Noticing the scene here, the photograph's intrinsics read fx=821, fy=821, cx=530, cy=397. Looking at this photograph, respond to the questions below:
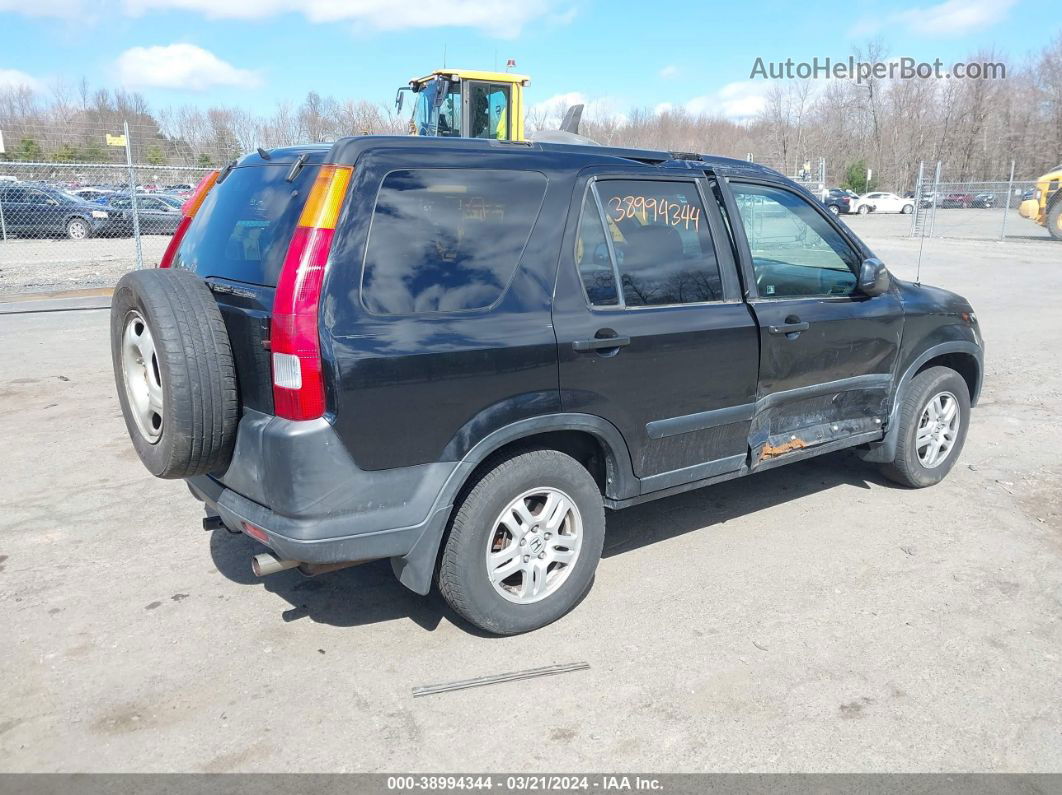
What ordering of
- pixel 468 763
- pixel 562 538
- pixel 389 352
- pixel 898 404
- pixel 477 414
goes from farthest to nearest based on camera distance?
1. pixel 898 404
2. pixel 562 538
3. pixel 477 414
4. pixel 389 352
5. pixel 468 763

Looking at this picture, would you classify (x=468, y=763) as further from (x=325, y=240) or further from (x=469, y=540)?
(x=325, y=240)

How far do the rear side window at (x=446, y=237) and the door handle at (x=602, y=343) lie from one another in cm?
42

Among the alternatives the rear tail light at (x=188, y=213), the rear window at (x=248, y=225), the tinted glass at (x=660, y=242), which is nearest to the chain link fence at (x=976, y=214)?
the tinted glass at (x=660, y=242)

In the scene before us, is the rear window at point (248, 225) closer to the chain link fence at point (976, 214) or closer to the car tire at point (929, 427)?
the car tire at point (929, 427)

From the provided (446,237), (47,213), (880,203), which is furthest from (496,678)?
(880,203)

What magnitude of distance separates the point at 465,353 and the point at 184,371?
105 cm

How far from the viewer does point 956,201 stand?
37875mm

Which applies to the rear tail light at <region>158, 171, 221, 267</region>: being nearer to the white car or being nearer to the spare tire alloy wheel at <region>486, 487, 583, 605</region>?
the spare tire alloy wheel at <region>486, 487, 583, 605</region>

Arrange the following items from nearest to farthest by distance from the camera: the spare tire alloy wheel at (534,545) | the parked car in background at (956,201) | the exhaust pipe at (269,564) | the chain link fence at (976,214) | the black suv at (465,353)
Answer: the black suv at (465,353)
the exhaust pipe at (269,564)
the spare tire alloy wheel at (534,545)
the chain link fence at (976,214)
the parked car in background at (956,201)

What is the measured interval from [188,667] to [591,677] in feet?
5.40

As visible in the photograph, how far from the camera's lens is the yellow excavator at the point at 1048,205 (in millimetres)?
26766

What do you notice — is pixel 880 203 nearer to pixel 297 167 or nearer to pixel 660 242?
pixel 660 242

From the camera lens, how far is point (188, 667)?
3.36 meters

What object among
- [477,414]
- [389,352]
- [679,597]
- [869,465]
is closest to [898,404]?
[869,465]
